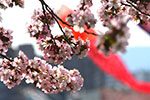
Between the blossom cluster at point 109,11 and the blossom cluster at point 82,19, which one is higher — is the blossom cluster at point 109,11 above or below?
above

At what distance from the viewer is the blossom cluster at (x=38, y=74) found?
3035 mm

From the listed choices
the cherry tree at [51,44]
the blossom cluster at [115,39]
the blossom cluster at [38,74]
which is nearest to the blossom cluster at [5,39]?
the cherry tree at [51,44]

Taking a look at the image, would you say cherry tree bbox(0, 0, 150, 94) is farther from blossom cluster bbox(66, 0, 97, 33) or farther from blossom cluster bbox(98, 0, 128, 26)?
blossom cluster bbox(66, 0, 97, 33)

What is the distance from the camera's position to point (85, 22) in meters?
2.40

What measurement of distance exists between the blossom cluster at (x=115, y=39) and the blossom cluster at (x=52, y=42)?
122 cm

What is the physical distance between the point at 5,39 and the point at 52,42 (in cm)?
45

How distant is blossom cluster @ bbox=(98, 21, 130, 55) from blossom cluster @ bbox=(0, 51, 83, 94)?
1.44 m

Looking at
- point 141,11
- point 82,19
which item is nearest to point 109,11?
point 141,11

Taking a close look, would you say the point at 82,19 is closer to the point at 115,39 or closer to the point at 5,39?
the point at 115,39

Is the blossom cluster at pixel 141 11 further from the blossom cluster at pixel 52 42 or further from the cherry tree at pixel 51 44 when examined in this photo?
the blossom cluster at pixel 52 42

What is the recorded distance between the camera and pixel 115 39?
1.66 m

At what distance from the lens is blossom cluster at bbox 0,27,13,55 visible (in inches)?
121

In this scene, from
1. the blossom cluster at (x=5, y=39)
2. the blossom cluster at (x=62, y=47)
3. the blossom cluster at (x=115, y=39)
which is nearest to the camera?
the blossom cluster at (x=115, y=39)

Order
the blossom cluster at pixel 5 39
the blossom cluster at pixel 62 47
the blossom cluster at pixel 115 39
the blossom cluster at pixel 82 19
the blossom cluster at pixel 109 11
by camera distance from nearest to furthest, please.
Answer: the blossom cluster at pixel 115 39 → the blossom cluster at pixel 82 19 → the blossom cluster at pixel 109 11 → the blossom cluster at pixel 62 47 → the blossom cluster at pixel 5 39
